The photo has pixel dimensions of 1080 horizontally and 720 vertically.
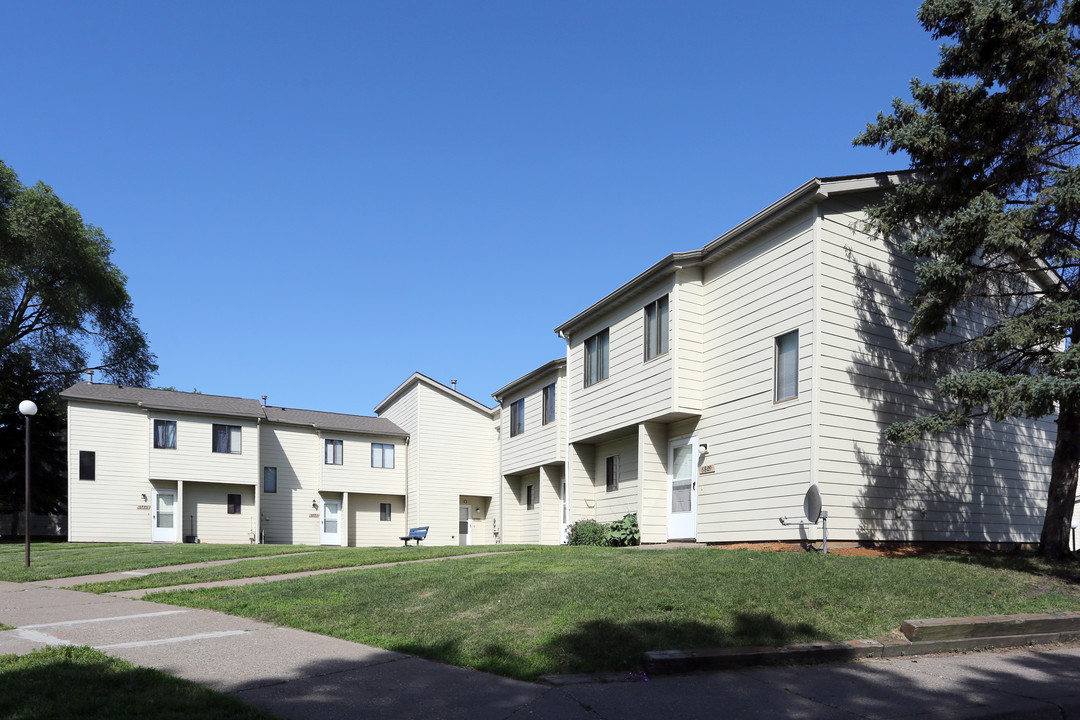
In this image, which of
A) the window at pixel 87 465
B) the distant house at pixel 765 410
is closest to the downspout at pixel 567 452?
the distant house at pixel 765 410

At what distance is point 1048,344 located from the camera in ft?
39.9

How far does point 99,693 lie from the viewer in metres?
5.53

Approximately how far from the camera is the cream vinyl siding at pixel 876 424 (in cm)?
1366

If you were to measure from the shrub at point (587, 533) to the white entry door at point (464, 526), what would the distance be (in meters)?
13.8

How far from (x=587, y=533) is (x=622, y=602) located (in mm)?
10803

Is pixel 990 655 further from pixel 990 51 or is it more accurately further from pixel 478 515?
pixel 478 515

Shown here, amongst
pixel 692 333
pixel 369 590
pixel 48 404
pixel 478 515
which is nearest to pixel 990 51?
pixel 692 333

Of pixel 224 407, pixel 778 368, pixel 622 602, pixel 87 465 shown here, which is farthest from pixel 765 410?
pixel 87 465

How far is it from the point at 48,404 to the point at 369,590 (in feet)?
108

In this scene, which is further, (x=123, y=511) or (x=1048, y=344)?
(x=123, y=511)

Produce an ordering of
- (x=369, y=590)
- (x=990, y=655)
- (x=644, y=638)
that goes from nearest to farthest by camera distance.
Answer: (x=644, y=638), (x=990, y=655), (x=369, y=590)

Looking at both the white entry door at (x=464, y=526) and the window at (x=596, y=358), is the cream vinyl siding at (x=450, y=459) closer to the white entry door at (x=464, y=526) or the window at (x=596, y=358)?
the white entry door at (x=464, y=526)

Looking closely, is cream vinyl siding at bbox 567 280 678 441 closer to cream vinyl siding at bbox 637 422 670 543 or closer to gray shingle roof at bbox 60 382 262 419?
cream vinyl siding at bbox 637 422 670 543

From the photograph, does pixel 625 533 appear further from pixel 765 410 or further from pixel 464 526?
pixel 464 526
